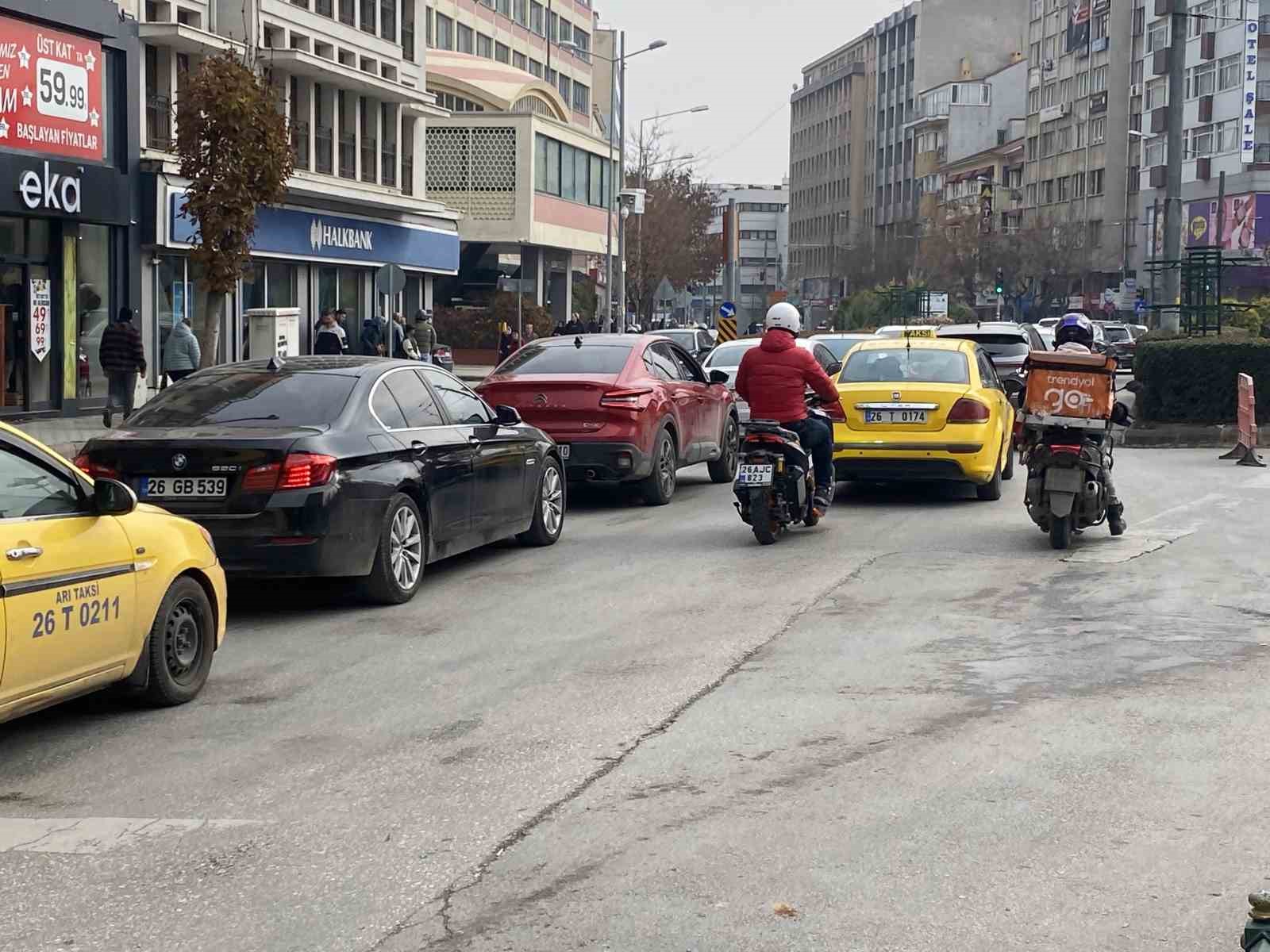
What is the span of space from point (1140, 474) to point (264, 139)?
1442cm

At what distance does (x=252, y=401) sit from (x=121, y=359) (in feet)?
57.8

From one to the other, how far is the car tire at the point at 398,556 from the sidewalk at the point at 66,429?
12.1 metres

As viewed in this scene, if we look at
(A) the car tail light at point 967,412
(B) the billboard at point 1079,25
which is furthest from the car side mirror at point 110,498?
(B) the billboard at point 1079,25

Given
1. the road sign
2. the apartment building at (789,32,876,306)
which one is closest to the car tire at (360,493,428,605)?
the road sign

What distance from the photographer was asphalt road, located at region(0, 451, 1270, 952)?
4992mm

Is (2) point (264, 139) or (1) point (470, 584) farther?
(2) point (264, 139)

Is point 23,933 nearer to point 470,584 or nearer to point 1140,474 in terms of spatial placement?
point 470,584

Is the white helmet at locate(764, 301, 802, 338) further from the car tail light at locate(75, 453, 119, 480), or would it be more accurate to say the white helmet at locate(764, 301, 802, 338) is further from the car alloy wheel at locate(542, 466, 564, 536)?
the car tail light at locate(75, 453, 119, 480)

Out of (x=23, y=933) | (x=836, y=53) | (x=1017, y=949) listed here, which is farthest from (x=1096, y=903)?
(x=836, y=53)

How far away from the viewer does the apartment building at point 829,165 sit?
172 meters

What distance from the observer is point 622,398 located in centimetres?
1639

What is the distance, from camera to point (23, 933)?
4879 mm

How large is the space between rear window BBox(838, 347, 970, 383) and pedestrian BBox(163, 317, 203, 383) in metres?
14.5

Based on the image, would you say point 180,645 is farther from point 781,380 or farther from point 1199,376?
point 1199,376
